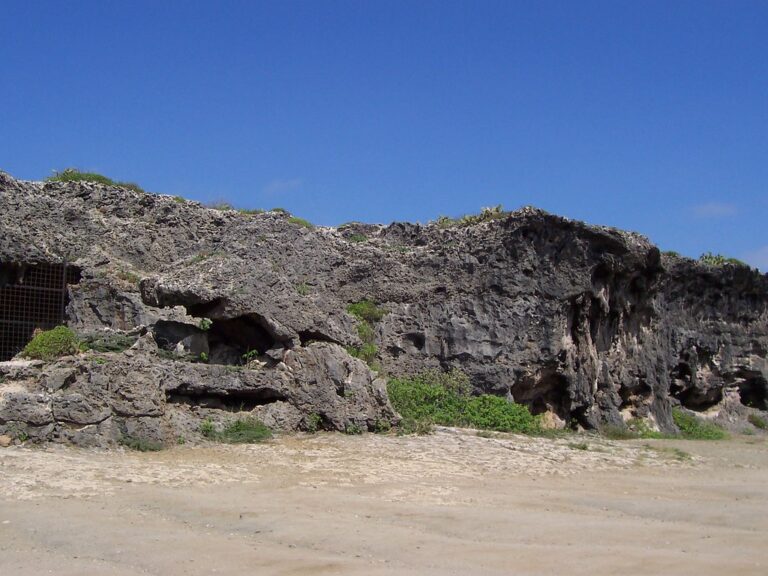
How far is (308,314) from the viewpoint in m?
16.2

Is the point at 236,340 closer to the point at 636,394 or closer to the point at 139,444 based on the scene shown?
the point at 139,444

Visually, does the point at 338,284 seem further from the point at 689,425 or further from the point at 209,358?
the point at 689,425

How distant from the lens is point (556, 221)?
66.3 feet

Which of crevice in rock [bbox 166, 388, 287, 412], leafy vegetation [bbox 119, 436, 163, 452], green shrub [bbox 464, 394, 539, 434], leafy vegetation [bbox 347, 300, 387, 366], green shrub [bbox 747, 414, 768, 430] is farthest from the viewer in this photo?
green shrub [bbox 747, 414, 768, 430]

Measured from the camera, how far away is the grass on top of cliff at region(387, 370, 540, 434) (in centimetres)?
1683

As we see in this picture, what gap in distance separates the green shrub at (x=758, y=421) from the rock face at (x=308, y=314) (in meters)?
4.97

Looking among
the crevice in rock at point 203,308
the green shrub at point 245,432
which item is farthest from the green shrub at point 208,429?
the crevice in rock at point 203,308

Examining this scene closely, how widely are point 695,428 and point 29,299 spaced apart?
1847 cm

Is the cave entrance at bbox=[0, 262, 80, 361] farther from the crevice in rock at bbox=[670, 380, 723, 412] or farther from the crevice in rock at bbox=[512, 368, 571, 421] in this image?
the crevice in rock at bbox=[670, 380, 723, 412]

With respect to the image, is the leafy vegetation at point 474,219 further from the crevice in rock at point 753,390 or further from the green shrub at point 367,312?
the crevice in rock at point 753,390

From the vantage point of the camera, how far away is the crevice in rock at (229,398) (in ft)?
46.8

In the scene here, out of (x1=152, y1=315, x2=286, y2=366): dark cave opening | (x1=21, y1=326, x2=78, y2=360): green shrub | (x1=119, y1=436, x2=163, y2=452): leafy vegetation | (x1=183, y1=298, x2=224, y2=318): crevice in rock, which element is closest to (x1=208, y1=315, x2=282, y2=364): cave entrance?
(x1=152, y1=315, x2=286, y2=366): dark cave opening

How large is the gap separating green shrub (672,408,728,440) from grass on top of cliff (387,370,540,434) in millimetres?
7257

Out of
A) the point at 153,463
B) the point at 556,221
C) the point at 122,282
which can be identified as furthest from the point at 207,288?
the point at 556,221
